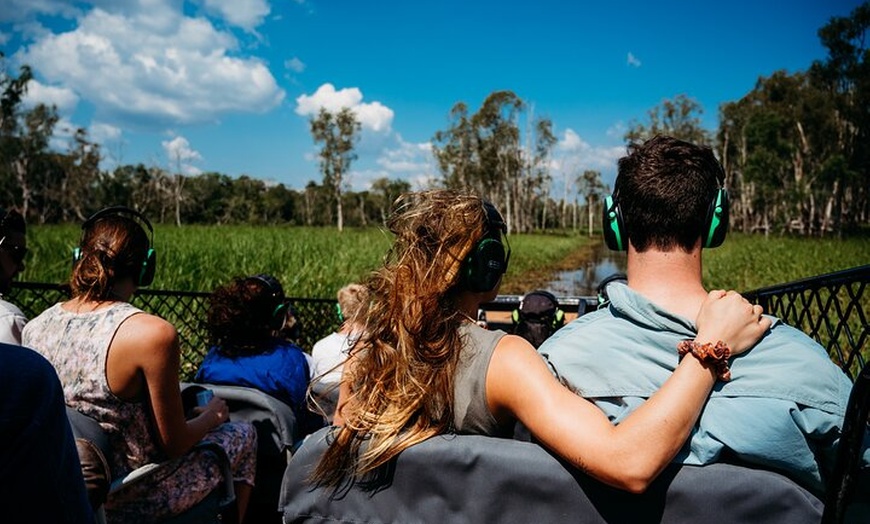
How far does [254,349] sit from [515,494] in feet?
6.53

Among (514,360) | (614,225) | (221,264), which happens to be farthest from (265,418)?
(221,264)

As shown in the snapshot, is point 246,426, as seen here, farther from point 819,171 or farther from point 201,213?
point 201,213

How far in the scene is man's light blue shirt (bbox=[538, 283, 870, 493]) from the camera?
1083 mm

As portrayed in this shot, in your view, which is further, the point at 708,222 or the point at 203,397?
the point at 203,397

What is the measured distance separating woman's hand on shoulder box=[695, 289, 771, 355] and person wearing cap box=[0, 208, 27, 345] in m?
2.57

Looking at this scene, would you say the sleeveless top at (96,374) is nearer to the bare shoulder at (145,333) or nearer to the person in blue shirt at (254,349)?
the bare shoulder at (145,333)

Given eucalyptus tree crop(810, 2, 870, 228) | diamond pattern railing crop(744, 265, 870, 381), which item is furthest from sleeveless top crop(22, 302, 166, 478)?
eucalyptus tree crop(810, 2, 870, 228)

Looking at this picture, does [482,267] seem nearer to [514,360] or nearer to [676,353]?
[514,360]

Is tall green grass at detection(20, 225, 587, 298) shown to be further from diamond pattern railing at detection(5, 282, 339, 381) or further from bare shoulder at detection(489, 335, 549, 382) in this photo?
bare shoulder at detection(489, 335, 549, 382)

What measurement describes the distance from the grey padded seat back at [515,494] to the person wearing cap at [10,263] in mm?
1786

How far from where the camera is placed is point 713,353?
3.54 feet

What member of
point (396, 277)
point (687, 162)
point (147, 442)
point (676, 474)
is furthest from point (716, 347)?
point (147, 442)

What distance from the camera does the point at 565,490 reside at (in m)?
1.06

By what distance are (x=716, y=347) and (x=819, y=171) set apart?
37486mm
